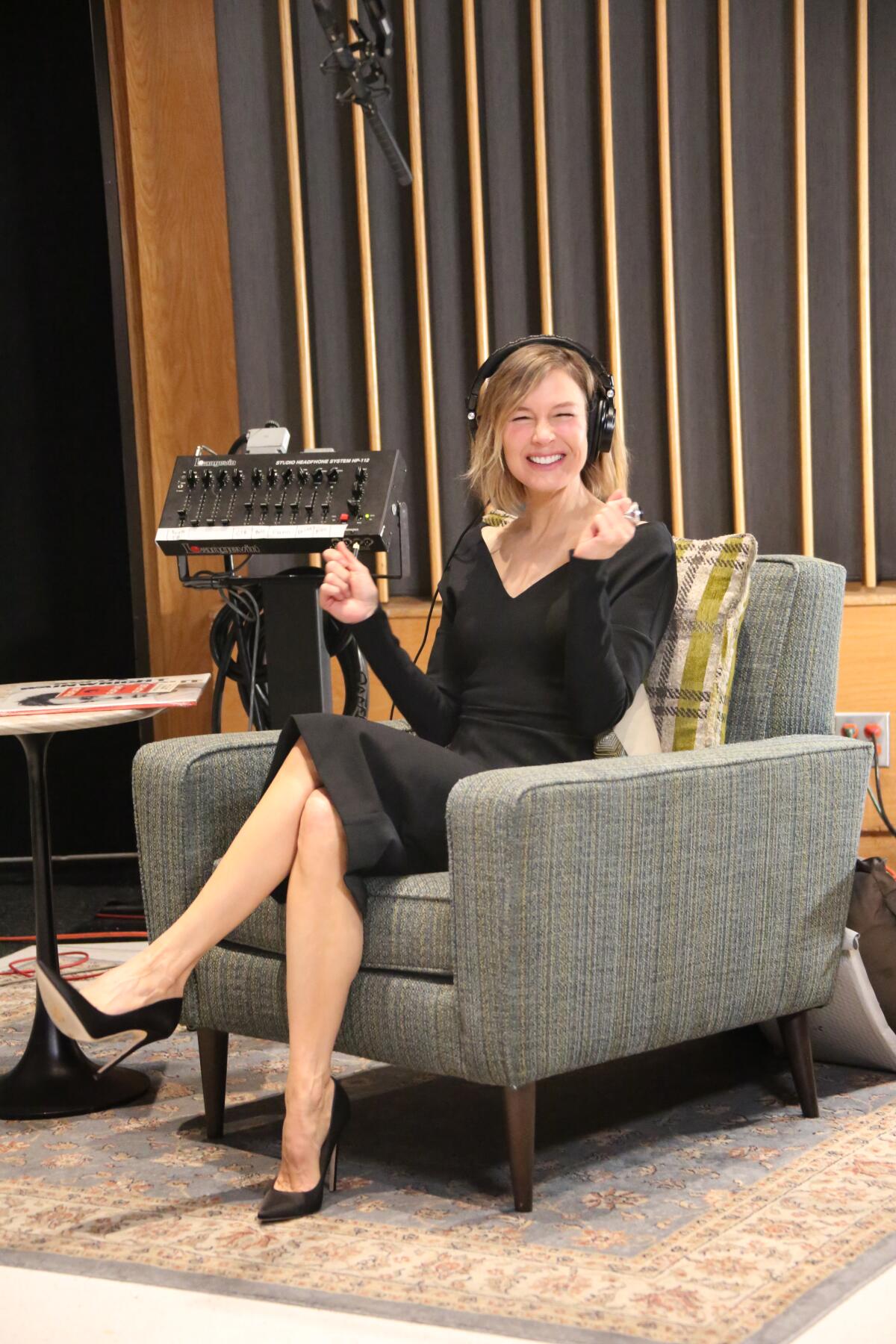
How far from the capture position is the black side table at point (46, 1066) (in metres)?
2.30

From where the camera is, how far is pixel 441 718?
2270 millimetres

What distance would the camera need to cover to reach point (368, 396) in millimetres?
3592

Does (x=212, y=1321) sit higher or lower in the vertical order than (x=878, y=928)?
lower

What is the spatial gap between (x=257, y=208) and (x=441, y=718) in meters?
1.87

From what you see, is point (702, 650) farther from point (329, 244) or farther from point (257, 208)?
point (257, 208)

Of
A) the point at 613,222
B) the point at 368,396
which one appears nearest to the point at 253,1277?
the point at 368,396

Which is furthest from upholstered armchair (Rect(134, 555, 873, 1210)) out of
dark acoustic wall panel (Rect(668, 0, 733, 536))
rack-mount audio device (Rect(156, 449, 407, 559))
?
dark acoustic wall panel (Rect(668, 0, 733, 536))

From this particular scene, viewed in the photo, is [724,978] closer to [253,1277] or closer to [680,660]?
[680,660]

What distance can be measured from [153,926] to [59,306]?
2640 mm

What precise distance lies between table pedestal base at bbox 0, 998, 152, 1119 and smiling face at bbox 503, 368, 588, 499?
114 cm

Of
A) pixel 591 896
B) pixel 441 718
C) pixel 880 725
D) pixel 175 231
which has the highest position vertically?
pixel 175 231

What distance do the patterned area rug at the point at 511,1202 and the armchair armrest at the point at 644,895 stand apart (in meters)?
0.18

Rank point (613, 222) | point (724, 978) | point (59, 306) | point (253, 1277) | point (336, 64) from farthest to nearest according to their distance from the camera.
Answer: point (59, 306) < point (613, 222) < point (336, 64) < point (724, 978) < point (253, 1277)

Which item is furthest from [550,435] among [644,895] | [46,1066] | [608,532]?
[46,1066]
